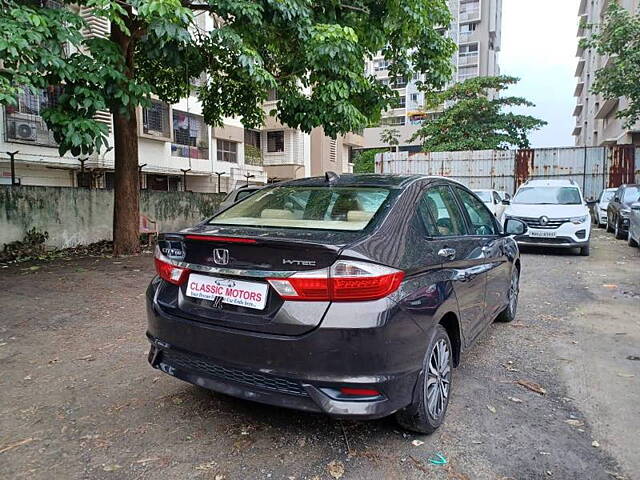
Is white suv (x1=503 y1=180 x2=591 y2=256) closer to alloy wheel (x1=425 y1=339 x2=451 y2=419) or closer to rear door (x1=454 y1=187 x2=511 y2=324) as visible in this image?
rear door (x1=454 y1=187 x2=511 y2=324)

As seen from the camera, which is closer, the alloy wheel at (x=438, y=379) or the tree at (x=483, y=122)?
the alloy wheel at (x=438, y=379)

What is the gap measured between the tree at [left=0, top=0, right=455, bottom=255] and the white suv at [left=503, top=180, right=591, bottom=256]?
329 centimetres

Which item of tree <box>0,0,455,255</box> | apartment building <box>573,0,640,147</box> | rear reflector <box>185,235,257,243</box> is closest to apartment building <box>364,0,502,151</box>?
apartment building <box>573,0,640,147</box>

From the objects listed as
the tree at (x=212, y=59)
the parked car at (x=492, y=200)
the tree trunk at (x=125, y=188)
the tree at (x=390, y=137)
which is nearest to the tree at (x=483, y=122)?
the tree at (x=390, y=137)

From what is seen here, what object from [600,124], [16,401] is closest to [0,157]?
[16,401]

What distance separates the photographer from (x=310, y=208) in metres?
2.97

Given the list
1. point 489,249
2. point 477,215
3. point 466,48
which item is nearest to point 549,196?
point 477,215

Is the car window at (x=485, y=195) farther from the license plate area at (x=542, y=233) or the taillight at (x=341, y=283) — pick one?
the taillight at (x=341, y=283)

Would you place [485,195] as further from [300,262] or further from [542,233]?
[300,262]

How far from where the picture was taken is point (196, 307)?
8.16 feet

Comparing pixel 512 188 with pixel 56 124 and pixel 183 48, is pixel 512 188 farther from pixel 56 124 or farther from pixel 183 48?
pixel 56 124

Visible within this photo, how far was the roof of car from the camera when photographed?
10.0 feet

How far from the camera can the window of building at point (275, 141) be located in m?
26.9

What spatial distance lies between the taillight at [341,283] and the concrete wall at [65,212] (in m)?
8.10
